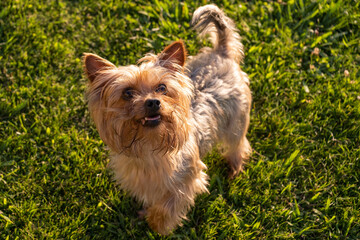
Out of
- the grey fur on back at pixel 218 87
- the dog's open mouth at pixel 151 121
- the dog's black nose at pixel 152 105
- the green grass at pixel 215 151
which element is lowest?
the green grass at pixel 215 151

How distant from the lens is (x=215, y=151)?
4809mm

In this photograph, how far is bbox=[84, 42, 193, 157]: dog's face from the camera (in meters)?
3.03

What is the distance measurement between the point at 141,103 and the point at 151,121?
174 millimetres

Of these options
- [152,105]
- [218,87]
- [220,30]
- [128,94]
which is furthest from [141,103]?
[220,30]

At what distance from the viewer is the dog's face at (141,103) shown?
3.03 m

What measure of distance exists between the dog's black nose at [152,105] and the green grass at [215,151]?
1.78 meters

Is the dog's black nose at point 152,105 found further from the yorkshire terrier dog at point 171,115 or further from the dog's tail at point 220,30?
the dog's tail at point 220,30

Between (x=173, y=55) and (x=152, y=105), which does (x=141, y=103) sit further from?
(x=173, y=55)

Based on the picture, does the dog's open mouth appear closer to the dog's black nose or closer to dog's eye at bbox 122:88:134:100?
the dog's black nose

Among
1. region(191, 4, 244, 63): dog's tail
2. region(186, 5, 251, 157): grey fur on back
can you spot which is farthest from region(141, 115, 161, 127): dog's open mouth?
region(191, 4, 244, 63): dog's tail

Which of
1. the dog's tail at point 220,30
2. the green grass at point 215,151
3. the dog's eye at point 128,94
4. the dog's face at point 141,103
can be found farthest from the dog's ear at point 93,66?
the green grass at point 215,151

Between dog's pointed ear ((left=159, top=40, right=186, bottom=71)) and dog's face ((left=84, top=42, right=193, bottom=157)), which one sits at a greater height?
dog's pointed ear ((left=159, top=40, right=186, bottom=71))

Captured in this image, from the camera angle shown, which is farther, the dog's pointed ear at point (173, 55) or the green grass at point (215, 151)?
the green grass at point (215, 151)

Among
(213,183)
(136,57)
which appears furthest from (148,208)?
(136,57)
